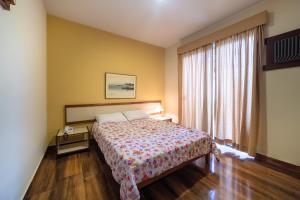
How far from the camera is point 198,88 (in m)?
3.40

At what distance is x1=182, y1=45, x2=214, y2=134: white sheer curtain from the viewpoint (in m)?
3.16

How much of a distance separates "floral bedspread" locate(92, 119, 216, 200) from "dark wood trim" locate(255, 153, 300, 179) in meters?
0.91

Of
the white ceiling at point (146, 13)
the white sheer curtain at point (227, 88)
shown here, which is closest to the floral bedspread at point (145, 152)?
the white sheer curtain at point (227, 88)

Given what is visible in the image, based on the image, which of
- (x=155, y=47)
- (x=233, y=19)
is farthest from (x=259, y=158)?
(x=155, y=47)

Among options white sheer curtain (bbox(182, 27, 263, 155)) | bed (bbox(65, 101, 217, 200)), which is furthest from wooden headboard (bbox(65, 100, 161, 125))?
white sheer curtain (bbox(182, 27, 263, 155))

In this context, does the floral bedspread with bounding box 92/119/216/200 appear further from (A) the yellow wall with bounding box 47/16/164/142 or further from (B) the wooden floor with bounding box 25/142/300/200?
(A) the yellow wall with bounding box 47/16/164/142

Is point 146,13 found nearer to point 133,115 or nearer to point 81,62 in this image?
point 81,62

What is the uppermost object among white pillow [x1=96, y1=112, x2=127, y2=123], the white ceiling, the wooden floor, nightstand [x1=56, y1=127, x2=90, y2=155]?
the white ceiling

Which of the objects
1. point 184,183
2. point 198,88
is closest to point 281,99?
point 198,88

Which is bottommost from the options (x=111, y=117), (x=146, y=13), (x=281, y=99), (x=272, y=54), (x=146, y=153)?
A: (x=146, y=153)

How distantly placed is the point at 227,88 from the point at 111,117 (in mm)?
2690

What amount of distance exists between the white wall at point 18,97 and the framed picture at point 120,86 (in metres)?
1.56

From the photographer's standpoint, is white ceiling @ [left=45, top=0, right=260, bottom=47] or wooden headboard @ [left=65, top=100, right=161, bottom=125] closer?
white ceiling @ [left=45, top=0, right=260, bottom=47]

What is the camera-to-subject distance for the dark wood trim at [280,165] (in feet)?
6.44
